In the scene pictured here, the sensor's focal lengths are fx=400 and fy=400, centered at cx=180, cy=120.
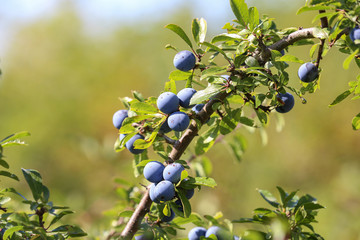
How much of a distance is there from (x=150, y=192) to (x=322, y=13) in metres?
0.47

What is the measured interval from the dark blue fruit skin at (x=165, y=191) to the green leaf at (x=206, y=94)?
0.53 feet

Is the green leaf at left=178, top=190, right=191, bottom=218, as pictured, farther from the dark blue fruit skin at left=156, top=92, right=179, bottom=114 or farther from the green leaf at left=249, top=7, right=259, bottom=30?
the green leaf at left=249, top=7, right=259, bottom=30

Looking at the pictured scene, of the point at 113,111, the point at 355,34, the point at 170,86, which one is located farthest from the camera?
the point at 113,111

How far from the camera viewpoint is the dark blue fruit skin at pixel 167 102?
82 cm

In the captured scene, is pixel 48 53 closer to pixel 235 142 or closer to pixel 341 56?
pixel 341 56

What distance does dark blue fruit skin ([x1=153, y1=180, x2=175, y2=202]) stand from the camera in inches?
30.0

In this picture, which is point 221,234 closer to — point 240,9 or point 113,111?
point 240,9

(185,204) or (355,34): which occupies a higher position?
(355,34)

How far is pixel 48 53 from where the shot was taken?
973 centimetres

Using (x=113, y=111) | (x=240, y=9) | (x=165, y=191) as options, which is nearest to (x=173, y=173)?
(x=165, y=191)

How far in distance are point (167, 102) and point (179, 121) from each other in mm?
50

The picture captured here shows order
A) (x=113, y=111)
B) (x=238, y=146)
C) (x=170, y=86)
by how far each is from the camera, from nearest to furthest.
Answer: (x=170, y=86) → (x=238, y=146) → (x=113, y=111)

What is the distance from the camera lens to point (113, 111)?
739cm

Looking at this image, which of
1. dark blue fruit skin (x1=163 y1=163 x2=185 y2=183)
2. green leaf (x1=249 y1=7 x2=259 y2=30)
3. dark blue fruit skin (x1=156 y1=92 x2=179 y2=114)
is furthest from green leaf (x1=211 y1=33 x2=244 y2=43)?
dark blue fruit skin (x1=163 y1=163 x2=185 y2=183)
